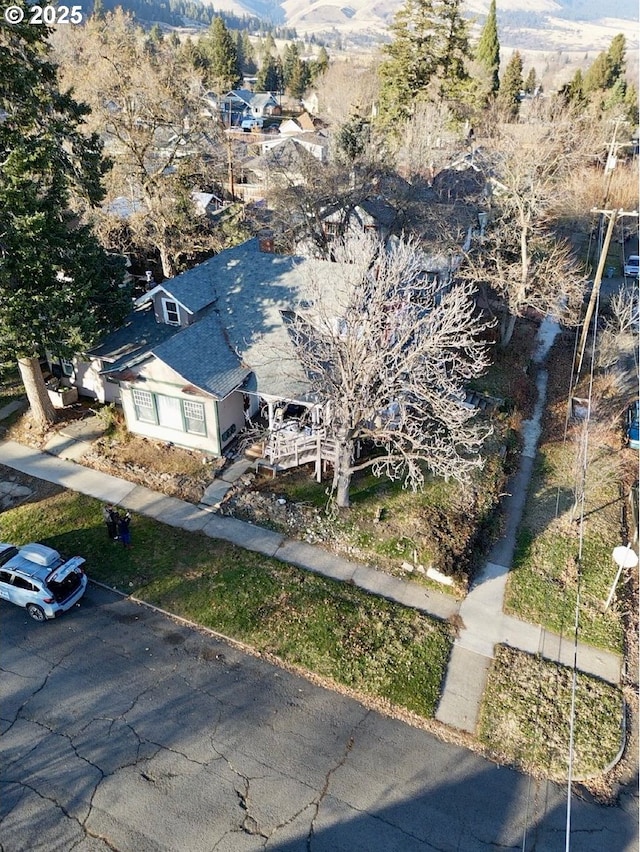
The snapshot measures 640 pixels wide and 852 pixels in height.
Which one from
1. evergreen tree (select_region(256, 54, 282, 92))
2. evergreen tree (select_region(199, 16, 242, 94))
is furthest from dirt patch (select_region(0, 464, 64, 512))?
evergreen tree (select_region(256, 54, 282, 92))

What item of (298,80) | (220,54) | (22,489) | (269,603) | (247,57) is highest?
(247,57)

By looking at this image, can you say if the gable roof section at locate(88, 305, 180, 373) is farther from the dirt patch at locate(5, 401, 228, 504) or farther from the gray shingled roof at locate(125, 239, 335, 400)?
the dirt patch at locate(5, 401, 228, 504)

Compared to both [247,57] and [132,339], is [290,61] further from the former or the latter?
[132,339]

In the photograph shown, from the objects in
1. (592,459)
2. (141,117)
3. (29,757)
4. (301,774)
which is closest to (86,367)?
(141,117)

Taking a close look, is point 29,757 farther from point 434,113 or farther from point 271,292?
point 434,113

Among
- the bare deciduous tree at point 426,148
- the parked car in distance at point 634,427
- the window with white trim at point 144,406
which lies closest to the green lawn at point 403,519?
the window with white trim at point 144,406

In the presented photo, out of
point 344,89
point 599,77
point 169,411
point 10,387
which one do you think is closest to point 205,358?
point 169,411
